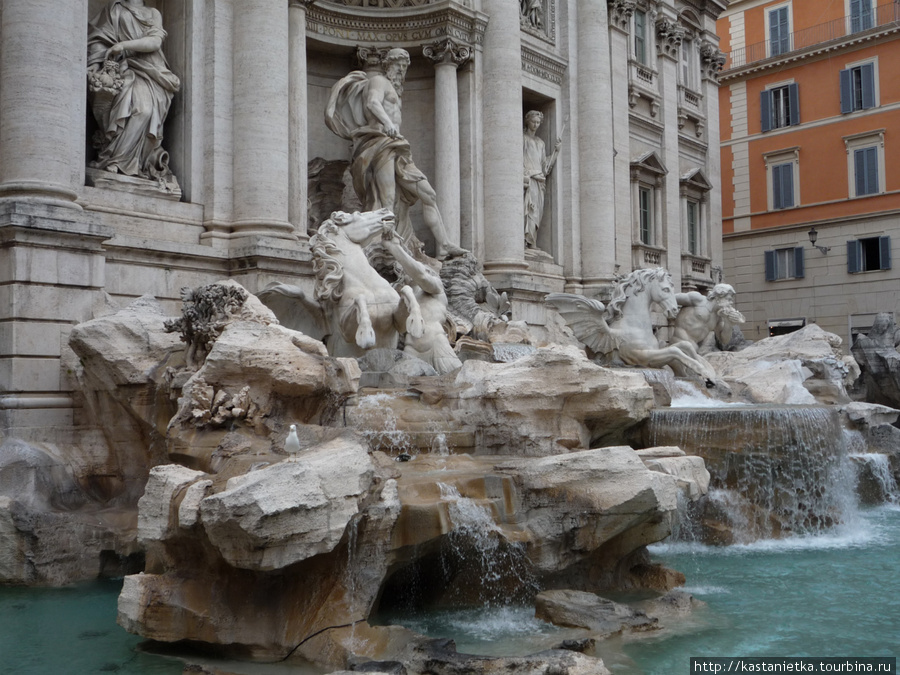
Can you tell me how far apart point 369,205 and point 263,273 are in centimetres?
327

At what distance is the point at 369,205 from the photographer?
14922 millimetres

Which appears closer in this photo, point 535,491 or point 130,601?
point 130,601

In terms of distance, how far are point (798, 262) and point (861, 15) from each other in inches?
290

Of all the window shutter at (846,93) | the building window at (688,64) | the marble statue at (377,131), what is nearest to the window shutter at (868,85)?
the window shutter at (846,93)

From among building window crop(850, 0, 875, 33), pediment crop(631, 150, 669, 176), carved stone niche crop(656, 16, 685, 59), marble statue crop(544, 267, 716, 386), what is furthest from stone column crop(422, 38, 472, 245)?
building window crop(850, 0, 875, 33)

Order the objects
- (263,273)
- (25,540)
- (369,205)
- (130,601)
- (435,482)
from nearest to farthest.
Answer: (130,601), (435,482), (25,540), (263,273), (369,205)

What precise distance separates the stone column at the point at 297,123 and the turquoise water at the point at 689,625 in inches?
275

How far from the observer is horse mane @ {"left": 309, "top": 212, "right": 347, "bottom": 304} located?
10.4 meters

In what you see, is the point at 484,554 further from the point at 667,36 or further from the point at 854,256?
the point at 854,256

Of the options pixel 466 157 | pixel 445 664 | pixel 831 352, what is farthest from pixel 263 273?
pixel 831 352

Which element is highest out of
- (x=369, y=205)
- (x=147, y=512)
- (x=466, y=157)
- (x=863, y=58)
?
(x=863, y=58)

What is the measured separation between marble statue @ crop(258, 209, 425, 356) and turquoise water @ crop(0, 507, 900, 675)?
3648mm

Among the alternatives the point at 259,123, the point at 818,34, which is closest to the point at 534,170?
the point at 259,123

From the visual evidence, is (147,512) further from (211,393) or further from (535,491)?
(535,491)
